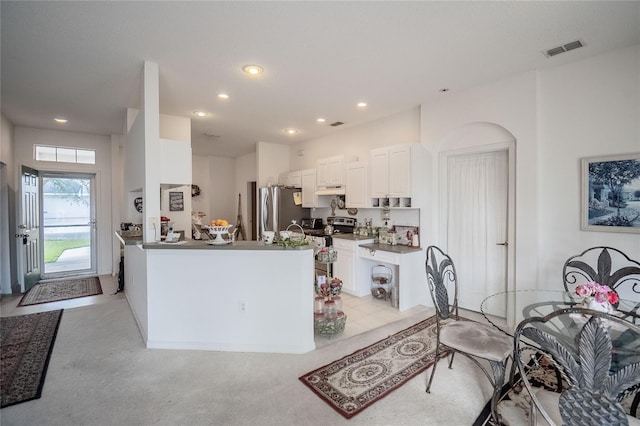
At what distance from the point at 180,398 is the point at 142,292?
1434 mm

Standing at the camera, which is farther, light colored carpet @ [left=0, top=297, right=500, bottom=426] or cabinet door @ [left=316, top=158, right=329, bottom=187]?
cabinet door @ [left=316, top=158, right=329, bottom=187]

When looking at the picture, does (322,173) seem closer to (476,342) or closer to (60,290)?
(476,342)

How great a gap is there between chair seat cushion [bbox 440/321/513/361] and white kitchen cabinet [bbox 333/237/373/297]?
7.33 ft

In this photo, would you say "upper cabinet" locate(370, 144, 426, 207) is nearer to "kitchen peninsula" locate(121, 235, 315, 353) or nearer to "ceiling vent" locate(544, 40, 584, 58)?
"ceiling vent" locate(544, 40, 584, 58)

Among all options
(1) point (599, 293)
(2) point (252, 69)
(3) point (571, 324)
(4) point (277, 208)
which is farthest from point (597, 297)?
(4) point (277, 208)

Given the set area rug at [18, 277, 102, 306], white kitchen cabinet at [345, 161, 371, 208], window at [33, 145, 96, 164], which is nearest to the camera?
area rug at [18, 277, 102, 306]

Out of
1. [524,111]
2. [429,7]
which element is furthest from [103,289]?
[524,111]

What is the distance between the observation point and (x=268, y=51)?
277 cm

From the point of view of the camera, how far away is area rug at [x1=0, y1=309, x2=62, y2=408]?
2.29 meters

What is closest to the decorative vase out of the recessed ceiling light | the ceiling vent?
the ceiling vent

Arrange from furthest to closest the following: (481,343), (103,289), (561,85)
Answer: (103,289), (561,85), (481,343)

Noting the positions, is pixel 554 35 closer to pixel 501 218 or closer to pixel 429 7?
pixel 429 7

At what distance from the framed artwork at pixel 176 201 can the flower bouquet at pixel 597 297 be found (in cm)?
502

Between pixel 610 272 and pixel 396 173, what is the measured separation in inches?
96.3
